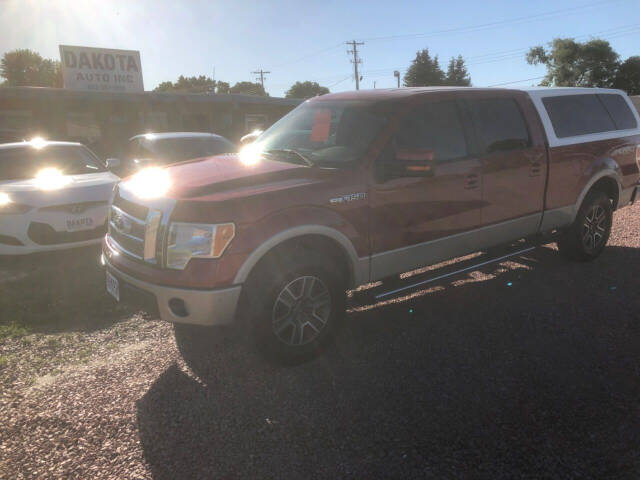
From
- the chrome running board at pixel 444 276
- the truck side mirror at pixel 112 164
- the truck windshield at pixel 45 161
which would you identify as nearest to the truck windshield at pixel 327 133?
the chrome running board at pixel 444 276

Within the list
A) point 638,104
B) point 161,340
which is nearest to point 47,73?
point 638,104

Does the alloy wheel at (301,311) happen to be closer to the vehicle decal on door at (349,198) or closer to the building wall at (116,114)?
the vehicle decal on door at (349,198)

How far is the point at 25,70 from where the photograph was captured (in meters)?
66.9

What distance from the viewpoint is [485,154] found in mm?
4328

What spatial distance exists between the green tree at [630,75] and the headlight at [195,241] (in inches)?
2653

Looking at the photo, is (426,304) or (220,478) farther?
(426,304)

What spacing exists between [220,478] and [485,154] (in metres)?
3.42

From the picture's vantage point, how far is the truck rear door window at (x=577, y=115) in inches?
199

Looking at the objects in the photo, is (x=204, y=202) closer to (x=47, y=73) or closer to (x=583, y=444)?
(x=583, y=444)

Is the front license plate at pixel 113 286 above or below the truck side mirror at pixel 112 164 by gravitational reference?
below

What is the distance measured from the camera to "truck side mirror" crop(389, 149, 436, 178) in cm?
342

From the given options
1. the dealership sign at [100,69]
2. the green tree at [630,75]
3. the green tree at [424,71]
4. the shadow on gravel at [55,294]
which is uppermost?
the green tree at [424,71]

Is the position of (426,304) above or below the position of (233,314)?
below

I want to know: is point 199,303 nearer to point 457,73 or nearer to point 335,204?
point 335,204
